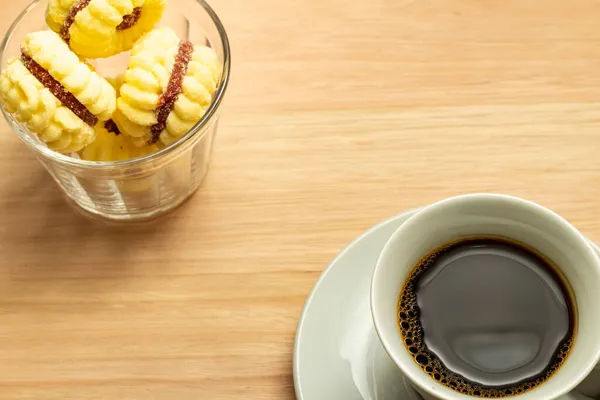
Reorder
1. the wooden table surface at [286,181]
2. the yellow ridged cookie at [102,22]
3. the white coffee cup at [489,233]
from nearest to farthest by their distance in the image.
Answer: the white coffee cup at [489,233], the yellow ridged cookie at [102,22], the wooden table surface at [286,181]

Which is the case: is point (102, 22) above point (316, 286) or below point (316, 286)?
above

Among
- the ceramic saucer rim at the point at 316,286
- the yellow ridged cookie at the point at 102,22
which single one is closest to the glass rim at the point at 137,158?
the yellow ridged cookie at the point at 102,22

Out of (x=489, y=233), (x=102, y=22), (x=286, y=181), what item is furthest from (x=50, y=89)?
(x=489, y=233)

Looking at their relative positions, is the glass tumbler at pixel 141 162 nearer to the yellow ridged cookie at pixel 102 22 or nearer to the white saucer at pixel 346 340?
the yellow ridged cookie at pixel 102 22

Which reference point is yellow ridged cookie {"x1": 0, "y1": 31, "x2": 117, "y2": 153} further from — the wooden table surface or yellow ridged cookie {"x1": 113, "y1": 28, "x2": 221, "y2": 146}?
the wooden table surface

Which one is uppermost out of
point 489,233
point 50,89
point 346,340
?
point 50,89

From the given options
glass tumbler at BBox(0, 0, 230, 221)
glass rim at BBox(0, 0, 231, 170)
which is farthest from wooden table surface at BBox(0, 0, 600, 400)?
glass rim at BBox(0, 0, 231, 170)

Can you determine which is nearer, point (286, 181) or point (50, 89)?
point (50, 89)

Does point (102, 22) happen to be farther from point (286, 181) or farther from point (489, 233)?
point (489, 233)
